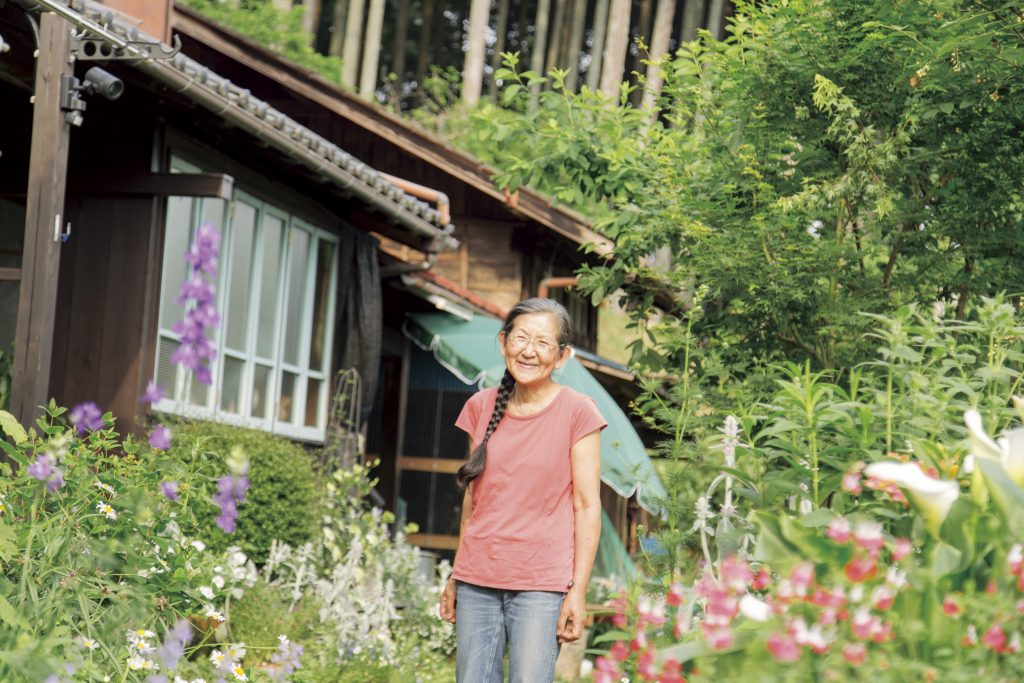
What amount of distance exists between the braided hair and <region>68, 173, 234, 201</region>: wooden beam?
3.82 meters

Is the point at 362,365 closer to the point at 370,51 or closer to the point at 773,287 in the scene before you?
the point at 773,287

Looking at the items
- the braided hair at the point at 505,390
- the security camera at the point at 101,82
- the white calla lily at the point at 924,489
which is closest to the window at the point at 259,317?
the security camera at the point at 101,82

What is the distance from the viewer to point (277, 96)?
15.5 meters

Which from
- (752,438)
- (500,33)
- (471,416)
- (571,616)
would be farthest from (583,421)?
(500,33)

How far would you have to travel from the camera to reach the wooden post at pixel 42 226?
6004 millimetres

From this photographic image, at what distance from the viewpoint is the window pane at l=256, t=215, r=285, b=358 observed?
951 centimetres

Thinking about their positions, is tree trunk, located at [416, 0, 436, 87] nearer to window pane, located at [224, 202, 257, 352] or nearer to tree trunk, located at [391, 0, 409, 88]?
tree trunk, located at [391, 0, 409, 88]

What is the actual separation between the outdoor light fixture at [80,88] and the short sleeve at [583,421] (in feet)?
11.5

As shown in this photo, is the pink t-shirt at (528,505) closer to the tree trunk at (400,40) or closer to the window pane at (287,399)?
the window pane at (287,399)

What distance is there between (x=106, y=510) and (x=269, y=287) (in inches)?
221

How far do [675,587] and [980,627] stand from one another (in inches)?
22.6

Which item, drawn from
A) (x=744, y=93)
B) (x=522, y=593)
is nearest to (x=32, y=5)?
(x=744, y=93)

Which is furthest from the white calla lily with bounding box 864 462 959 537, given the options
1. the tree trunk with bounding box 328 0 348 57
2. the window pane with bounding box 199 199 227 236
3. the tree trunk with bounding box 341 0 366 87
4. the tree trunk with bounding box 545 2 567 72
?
the tree trunk with bounding box 545 2 567 72

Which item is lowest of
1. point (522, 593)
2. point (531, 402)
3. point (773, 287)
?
point (522, 593)
